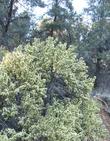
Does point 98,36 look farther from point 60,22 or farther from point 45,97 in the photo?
point 45,97

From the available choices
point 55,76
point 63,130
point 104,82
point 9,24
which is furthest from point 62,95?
point 104,82

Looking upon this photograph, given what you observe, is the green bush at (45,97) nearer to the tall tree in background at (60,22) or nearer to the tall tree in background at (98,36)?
the tall tree in background at (98,36)

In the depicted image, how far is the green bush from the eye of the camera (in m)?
13.9

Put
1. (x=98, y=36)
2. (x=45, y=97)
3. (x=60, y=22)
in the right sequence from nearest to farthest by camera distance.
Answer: (x=45, y=97) < (x=60, y=22) < (x=98, y=36)

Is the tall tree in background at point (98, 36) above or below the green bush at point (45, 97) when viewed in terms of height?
above

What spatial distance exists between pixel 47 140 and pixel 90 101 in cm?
292

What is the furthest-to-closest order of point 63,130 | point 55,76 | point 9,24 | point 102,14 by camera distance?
point 102,14 < point 9,24 < point 55,76 < point 63,130

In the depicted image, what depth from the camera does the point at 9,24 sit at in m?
29.0

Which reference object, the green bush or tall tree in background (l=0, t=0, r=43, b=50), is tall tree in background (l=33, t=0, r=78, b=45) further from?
the green bush

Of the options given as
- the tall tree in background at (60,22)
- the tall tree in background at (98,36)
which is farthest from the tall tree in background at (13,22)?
the tall tree in background at (98,36)

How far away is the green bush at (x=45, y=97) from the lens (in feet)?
45.5

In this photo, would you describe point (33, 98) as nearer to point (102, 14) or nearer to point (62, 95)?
point (62, 95)

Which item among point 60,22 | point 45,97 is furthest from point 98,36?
point 45,97

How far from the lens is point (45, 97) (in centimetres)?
1479
